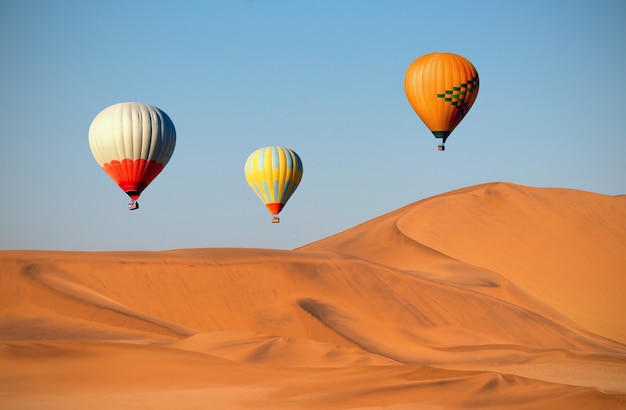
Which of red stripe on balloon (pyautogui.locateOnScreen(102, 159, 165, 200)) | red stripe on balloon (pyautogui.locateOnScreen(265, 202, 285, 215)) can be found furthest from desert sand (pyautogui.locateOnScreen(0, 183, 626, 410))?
red stripe on balloon (pyautogui.locateOnScreen(102, 159, 165, 200))

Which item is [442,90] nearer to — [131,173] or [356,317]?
[356,317]

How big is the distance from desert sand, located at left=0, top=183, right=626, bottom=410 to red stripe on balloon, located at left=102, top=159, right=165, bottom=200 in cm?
412

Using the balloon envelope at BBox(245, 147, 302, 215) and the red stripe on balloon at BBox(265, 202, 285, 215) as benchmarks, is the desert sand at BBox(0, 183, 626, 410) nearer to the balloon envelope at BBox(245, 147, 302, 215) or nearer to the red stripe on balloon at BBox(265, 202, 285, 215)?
the red stripe on balloon at BBox(265, 202, 285, 215)

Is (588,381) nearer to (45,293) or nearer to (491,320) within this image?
(491,320)

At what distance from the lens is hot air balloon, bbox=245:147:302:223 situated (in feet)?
151

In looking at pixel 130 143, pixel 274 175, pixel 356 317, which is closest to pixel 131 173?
pixel 130 143

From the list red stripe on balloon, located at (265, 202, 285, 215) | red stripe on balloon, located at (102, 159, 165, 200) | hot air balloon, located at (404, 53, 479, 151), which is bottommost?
red stripe on balloon, located at (265, 202, 285, 215)

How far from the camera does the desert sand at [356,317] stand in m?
21.0

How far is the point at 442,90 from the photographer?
4344 centimetres

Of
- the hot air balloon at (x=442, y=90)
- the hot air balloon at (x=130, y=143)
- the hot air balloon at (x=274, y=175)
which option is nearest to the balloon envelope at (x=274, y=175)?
the hot air balloon at (x=274, y=175)

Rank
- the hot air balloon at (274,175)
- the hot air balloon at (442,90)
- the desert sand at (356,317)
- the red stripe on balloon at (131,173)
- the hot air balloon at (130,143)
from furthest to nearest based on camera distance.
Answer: the hot air balloon at (274,175) < the hot air balloon at (442,90) < the red stripe on balloon at (131,173) < the hot air balloon at (130,143) < the desert sand at (356,317)

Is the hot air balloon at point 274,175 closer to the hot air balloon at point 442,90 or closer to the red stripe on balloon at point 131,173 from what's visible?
the hot air balloon at point 442,90

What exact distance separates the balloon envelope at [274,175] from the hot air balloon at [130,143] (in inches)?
362

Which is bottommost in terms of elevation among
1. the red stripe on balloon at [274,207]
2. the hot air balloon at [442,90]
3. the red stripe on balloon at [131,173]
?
the red stripe on balloon at [274,207]
